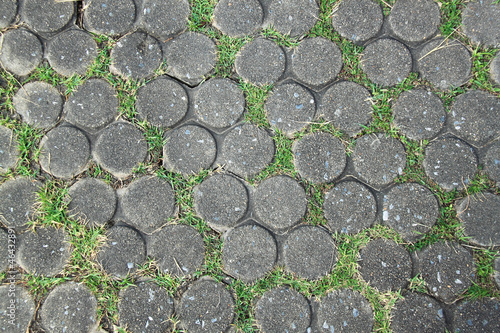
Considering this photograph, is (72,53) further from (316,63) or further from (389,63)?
(389,63)

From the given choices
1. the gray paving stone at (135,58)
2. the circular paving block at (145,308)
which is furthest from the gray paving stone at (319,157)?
the circular paving block at (145,308)

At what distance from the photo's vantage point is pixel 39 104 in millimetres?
2438

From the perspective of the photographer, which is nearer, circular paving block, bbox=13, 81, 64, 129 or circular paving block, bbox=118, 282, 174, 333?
circular paving block, bbox=118, 282, 174, 333

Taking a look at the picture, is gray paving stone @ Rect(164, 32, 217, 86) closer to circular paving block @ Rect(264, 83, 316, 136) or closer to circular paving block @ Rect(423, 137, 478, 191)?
circular paving block @ Rect(264, 83, 316, 136)

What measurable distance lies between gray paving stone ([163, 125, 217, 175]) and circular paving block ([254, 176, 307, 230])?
43cm

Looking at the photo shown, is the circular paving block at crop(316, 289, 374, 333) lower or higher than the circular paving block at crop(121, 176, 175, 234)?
lower

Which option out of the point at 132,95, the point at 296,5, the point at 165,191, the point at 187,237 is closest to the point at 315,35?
the point at 296,5

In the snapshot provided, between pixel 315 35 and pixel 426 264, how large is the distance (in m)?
1.78

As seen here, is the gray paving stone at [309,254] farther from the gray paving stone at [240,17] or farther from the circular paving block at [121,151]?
the gray paving stone at [240,17]

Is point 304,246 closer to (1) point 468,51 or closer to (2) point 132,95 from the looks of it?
(2) point 132,95

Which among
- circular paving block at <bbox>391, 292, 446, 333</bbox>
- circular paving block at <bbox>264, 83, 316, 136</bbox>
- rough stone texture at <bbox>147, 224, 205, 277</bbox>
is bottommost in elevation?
circular paving block at <bbox>391, 292, 446, 333</bbox>

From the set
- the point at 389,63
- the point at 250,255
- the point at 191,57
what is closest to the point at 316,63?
→ the point at 389,63

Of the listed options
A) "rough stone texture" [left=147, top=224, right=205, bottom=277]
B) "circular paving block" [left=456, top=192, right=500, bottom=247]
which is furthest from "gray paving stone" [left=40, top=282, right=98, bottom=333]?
"circular paving block" [left=456, top=192, right=500, bottom=247]

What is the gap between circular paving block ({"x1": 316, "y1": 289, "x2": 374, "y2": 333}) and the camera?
2.33m
